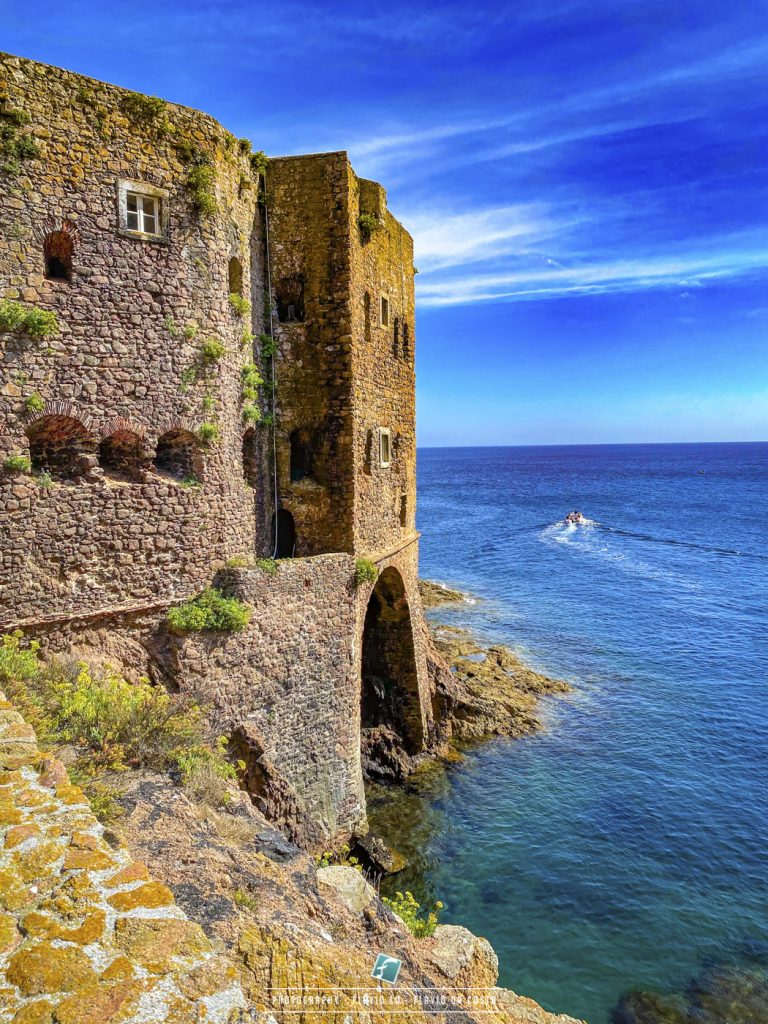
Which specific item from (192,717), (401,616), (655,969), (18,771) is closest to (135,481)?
(192,717)

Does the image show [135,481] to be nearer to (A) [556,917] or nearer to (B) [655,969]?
(A) [556,917]

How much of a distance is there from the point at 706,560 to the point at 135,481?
5640cm

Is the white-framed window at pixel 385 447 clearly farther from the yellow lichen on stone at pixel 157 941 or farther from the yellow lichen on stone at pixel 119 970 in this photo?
the yellow lichen on stone at pixel 119 970

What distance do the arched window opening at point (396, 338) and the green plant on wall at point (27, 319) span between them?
1046 cm

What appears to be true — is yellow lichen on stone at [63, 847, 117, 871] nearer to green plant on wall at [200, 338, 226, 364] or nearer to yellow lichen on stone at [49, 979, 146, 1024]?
yellow lichen on stone at [49, 979, 146, 1024]

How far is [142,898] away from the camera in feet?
14.2

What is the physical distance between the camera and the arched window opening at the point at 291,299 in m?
16.7

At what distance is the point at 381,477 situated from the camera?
19.2 m

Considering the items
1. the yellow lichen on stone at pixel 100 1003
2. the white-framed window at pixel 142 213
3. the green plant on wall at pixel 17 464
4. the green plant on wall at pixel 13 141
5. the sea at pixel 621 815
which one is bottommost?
the sea at pixel 621 815

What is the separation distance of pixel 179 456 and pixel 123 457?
108 cm

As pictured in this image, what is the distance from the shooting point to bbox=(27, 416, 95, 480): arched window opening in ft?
38.9

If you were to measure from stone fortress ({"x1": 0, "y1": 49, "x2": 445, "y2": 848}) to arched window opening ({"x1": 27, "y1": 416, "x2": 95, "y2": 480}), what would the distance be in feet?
0.12

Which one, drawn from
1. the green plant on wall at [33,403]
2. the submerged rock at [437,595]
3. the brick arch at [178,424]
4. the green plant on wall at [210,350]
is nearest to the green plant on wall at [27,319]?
the green plant on wall at [33,403]

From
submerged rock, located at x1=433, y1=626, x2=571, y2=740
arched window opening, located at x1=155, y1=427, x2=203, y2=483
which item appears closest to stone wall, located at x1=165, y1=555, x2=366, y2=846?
arched window opening, located at x1=155, y1=427, x2=203, y2=483
